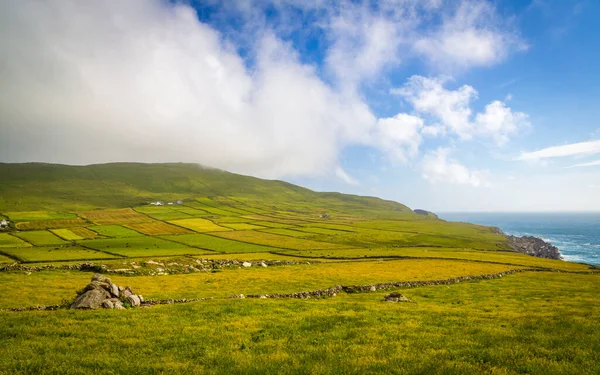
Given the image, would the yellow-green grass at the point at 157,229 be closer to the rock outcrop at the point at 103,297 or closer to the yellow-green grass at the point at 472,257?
the yellow-green grass at the point at 472,257

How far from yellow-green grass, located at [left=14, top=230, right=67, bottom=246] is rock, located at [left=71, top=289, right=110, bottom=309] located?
311ft

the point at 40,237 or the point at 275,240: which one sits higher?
the point at 275,240

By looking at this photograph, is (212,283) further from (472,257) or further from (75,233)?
(75,233)

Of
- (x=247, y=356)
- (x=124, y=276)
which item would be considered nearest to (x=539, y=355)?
(x=247, y=356)

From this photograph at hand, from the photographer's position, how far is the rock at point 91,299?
21647mm

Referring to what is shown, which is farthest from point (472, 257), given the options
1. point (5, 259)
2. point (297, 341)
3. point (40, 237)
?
point (40, 237)

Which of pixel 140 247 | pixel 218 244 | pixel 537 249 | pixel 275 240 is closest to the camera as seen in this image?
pixel 140 247

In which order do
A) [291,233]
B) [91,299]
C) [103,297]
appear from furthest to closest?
[291,233]
[103,297]
[91,299]

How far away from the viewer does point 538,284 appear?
45.5 meters

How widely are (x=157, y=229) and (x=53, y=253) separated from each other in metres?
57.3

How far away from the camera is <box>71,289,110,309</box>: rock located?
852 inches

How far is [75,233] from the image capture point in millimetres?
115312

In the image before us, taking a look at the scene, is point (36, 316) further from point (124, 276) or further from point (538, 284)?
point (538, 284)

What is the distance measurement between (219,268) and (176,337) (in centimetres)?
4214
